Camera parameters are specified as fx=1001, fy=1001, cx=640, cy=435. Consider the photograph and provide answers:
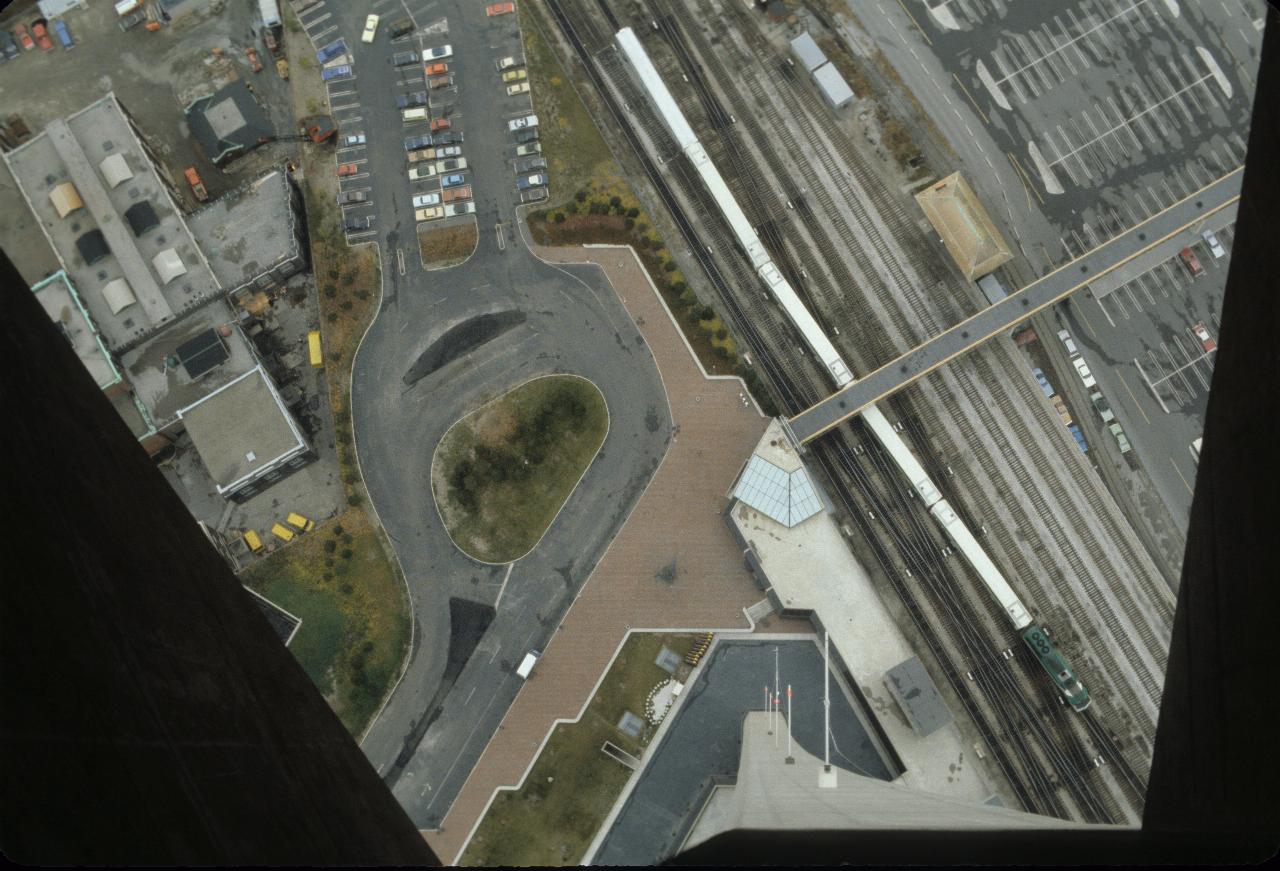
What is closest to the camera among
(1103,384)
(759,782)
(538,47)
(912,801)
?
(912,801)

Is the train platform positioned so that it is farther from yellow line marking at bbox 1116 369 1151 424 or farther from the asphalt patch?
yellow line marking at bbox 1116 369 1151 424

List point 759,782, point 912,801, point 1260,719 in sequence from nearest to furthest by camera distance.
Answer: point 1260,719, point 912,801, point 759,782

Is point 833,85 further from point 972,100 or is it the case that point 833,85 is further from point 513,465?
point 513,465

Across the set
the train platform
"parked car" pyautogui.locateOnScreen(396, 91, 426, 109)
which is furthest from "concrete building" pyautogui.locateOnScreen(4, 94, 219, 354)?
the train platform

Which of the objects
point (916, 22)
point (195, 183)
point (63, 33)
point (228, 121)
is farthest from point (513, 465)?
point (63, 33)

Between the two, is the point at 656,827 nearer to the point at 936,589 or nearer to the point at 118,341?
the point at 936,589

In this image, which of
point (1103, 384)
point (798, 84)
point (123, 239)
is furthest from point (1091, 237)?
point (123, 239)
